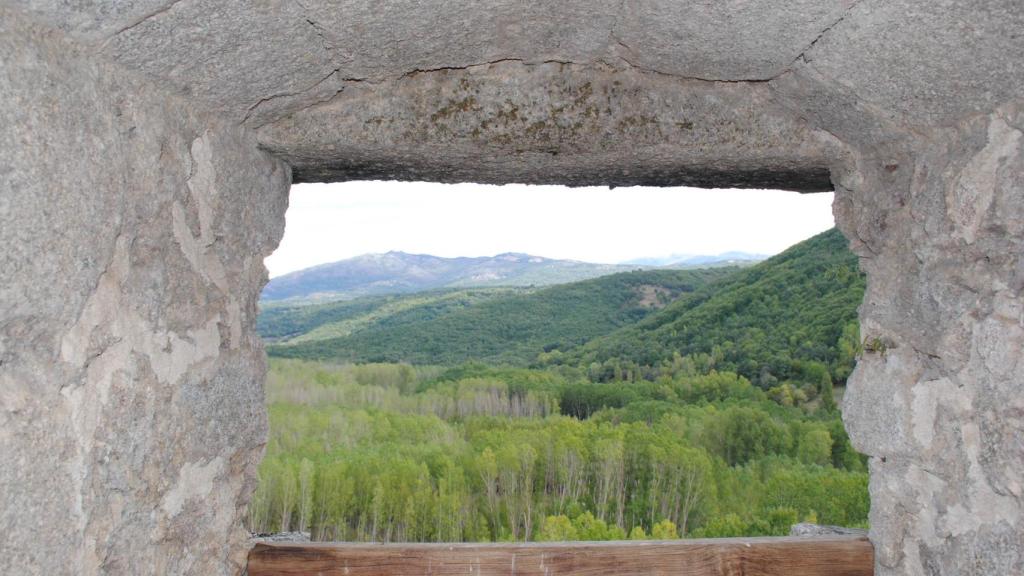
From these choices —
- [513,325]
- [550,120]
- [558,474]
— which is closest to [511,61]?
[550,120]

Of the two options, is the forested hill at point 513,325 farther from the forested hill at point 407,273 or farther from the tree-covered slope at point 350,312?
the forested hill at point 407,273

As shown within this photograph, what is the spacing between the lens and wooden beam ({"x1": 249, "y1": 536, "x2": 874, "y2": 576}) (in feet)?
6.13

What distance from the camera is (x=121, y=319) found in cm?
136

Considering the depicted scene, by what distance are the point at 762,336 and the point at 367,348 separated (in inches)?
1078

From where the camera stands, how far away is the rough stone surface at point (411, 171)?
45.3 inches

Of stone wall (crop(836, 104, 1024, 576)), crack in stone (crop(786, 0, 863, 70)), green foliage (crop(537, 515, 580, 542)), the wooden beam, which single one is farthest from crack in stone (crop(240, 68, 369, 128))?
green foliage (crop(537, 515, 580, 542))

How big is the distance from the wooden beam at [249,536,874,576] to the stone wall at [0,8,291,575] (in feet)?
0.56

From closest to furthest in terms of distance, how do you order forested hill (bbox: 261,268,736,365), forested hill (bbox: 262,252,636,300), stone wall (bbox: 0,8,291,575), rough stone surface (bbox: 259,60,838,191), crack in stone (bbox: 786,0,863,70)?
stone wall (bbox: 0,8,291,575) → crack in stone (bbox: 786,0,863,70) → rough stone surface (bbox: 259,60,838,191) → forested hill (bbox: 261,268,736,365) → forested hill (bbox: 262,252,636,300)

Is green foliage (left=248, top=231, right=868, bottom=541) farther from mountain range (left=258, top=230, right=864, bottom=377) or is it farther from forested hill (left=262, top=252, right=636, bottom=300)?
forested hill (left=262, top=252, right=636, bottom=300)

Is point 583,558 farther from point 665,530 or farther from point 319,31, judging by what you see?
point 665,530

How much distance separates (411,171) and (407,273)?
112 m

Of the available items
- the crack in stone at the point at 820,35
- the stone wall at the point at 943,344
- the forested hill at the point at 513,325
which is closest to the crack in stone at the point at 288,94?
the crack in stone at the point at 820,35

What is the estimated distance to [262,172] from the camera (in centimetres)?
187

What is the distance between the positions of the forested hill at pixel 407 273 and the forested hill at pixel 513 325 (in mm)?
45460
